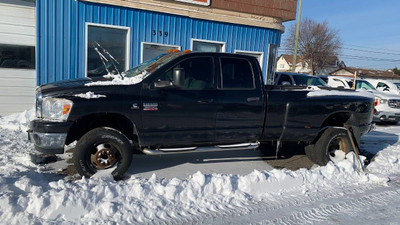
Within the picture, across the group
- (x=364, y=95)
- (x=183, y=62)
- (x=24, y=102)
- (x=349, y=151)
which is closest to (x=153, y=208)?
(x=183, y=62)

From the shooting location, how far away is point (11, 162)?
505 cm

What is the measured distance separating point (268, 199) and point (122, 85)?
8.49 feet

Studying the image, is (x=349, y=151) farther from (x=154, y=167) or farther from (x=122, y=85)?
(x=122, y=85)

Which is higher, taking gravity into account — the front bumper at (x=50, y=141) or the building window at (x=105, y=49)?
the building window at (x=105, y=49)

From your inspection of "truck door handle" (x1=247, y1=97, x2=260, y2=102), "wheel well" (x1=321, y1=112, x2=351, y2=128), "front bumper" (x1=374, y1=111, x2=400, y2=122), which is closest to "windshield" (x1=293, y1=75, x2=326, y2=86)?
"front bumper" (x1=374, y1=111, x2=400, y2=122)

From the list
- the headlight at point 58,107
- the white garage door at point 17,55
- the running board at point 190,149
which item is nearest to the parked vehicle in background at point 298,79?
the running board at point 190,149

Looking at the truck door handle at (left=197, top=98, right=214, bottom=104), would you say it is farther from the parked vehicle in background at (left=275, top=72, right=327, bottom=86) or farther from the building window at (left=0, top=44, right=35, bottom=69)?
the parked vehicle in background at (left=275, top=72, right=327, bottom=86)

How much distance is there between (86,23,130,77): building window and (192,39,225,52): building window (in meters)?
2.38

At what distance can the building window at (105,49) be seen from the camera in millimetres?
9281

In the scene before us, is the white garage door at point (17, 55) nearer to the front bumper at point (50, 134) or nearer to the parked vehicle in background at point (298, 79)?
the front bumper at point (50, 134)

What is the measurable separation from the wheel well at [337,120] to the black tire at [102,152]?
12.2 ft

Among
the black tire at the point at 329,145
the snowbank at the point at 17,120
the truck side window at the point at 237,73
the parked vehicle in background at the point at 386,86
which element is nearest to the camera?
the truck side window at the point at 237,73

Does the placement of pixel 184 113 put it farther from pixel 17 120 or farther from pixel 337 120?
pixel 17 120

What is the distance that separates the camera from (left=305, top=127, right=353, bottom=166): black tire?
568 centimetres
